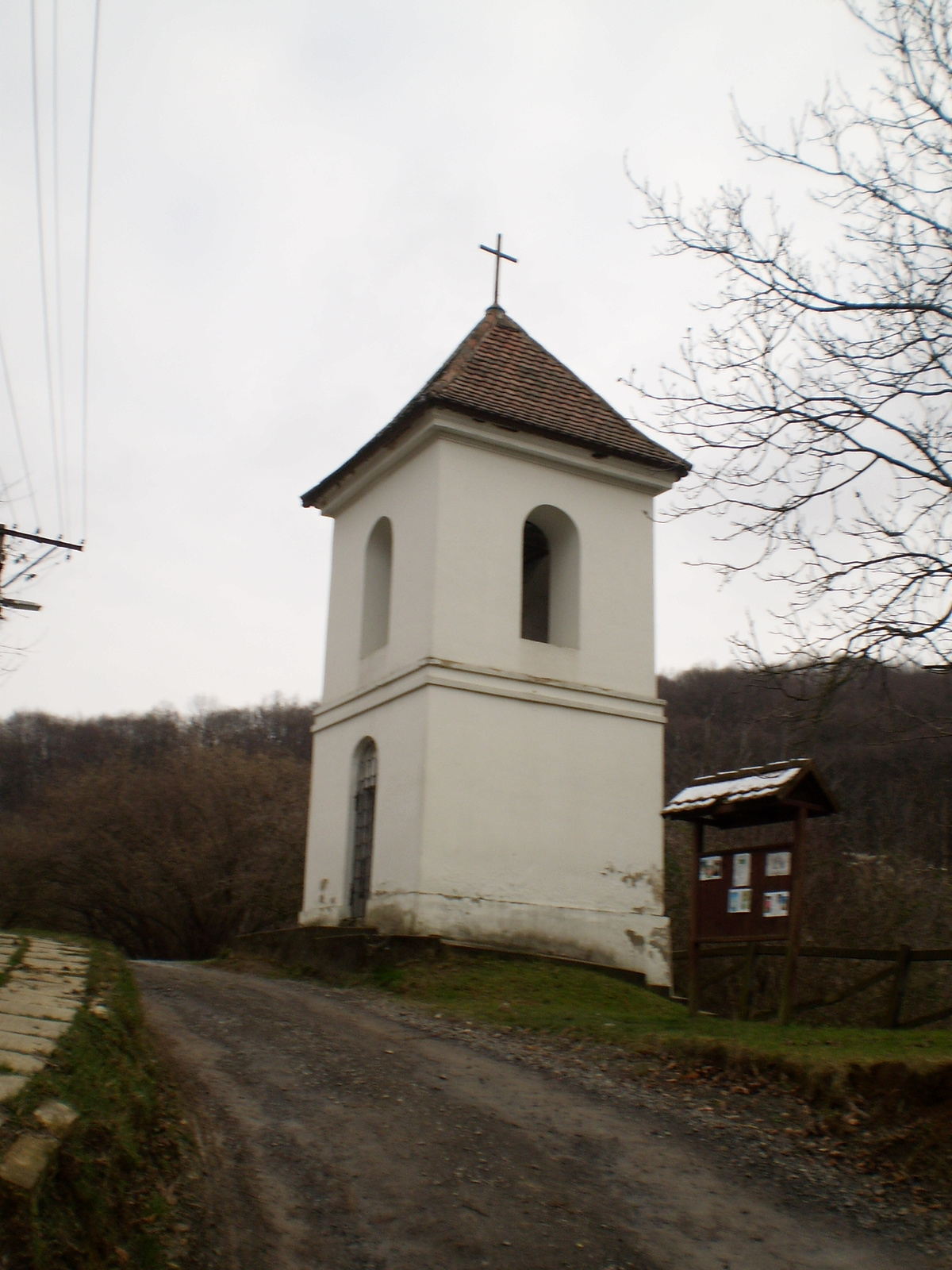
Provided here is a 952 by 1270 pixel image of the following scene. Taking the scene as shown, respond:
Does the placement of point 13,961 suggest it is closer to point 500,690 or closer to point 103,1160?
point 103,1160

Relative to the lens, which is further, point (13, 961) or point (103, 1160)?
point (13, 961)

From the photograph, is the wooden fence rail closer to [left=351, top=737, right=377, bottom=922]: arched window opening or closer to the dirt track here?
the dirt track

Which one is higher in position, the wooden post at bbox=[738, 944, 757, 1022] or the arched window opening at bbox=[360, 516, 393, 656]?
the arched window opening at bbox=[360, 516, 393, 656]

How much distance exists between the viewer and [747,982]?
10250mm

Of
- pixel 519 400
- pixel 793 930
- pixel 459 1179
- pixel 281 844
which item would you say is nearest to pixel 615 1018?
pixel 793 930

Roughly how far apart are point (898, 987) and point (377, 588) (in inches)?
386

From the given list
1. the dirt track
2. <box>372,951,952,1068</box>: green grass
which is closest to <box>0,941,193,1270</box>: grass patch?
the dirt track

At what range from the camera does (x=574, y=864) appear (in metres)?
14.3

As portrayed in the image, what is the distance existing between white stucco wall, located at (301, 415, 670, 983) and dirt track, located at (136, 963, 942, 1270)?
561 cm

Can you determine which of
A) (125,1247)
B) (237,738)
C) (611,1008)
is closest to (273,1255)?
(125,1247)

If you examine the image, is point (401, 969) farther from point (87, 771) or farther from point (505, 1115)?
point (87, 771)

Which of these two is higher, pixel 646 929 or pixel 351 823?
pixel 351 823

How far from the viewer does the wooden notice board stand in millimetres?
9844

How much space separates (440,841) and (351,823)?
2.64 m
